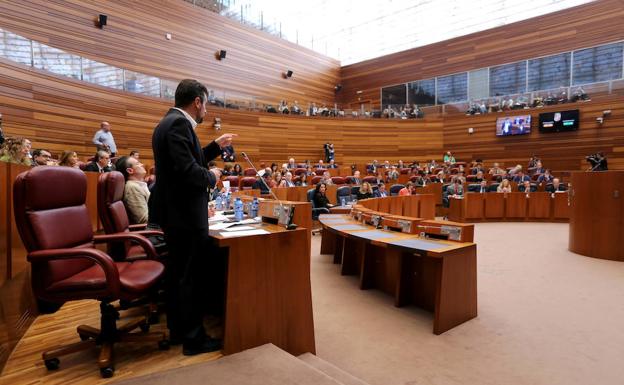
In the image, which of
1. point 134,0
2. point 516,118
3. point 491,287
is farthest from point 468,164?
point 134,0

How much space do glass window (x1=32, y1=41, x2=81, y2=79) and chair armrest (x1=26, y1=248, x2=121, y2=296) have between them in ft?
22.4

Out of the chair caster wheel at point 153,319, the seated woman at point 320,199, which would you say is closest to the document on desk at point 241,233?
the chair caster wheel at point 153,319

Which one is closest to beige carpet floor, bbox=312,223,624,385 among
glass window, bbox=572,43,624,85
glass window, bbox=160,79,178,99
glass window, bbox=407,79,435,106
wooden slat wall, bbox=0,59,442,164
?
wooden slat wall, bbox=0,59,442,164

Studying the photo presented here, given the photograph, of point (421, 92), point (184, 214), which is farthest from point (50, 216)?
point (421, 92)

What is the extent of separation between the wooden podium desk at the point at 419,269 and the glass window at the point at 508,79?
11.8m

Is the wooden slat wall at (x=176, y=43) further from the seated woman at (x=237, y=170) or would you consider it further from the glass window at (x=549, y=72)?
the glass window at (x=549, y=72)

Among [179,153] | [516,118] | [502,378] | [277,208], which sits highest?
[516,118]

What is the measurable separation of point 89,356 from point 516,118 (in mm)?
13227

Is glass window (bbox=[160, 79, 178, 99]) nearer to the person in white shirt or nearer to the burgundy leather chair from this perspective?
the person in white shirt

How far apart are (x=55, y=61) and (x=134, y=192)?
605cm

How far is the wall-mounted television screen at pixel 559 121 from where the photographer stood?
428 inches

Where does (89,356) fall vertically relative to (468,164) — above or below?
below

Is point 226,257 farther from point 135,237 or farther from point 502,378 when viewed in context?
point 502,378

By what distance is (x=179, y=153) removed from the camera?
1.69 meters
